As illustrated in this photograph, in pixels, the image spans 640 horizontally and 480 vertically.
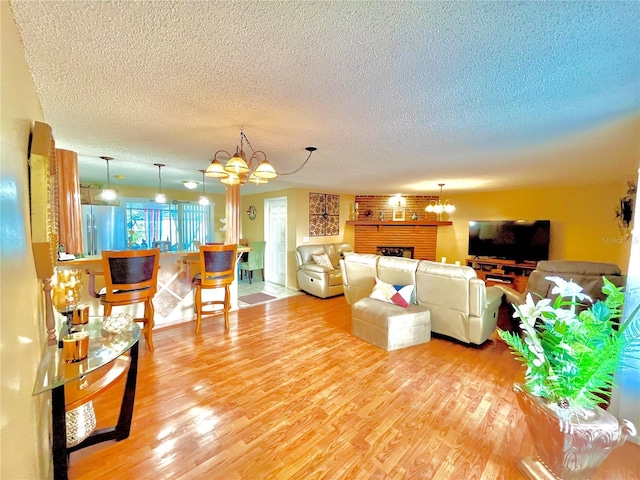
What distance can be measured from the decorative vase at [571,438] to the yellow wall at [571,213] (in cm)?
432

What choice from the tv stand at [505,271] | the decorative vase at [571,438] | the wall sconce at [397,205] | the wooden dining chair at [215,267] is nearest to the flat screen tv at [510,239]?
the tv stand at [505,271]

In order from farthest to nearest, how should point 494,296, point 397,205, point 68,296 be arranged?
1. point 397,205
2. point 494,296
3. point 68,296

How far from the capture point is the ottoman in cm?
301

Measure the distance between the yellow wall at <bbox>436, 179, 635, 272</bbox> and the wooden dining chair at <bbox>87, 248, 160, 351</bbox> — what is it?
6698 mm

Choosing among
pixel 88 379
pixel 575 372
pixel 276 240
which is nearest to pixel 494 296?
pixel 575 372

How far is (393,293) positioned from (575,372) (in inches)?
83.2

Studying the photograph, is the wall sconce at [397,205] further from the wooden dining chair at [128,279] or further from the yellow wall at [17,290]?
the yellow wall at [17,290]

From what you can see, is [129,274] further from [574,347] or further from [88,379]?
[574,347]

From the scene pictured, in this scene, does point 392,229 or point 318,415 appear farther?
point 392,229

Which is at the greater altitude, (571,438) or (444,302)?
(444,302)

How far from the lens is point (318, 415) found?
1.97 m

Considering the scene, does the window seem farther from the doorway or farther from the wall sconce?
the wall sconce


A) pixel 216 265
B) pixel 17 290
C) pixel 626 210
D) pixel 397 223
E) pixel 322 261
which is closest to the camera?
pixel 17 290

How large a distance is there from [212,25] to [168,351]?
3145mm
